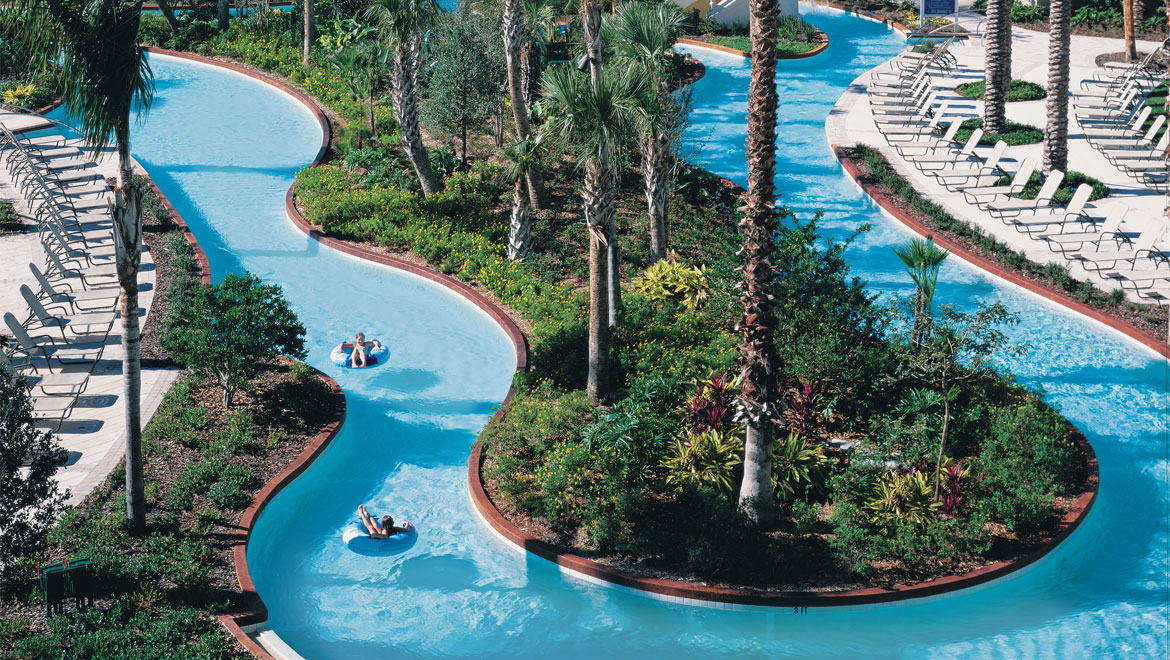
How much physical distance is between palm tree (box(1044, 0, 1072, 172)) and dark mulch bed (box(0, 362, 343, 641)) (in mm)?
17615

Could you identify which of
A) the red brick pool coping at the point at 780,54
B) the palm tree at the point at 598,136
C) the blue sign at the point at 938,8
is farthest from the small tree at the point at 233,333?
the blue sign at the point at 938,8

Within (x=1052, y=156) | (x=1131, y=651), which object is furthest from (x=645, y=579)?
(x=1052, y=156)

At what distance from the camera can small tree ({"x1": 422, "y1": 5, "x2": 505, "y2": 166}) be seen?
90.0 ft

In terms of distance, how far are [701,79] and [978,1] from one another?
13.2m

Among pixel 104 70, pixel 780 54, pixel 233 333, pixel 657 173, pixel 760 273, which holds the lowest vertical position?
pixel 233 333

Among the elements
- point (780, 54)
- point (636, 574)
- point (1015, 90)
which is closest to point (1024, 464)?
point (636, 574)

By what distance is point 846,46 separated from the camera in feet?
136

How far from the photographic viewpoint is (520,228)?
24.0 meters

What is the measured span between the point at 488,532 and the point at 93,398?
780 centimetres

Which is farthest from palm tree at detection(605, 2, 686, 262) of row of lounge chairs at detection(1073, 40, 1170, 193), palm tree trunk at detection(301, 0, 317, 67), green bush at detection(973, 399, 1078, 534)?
palm tree trunk at detection(301, 0, 317, 67)

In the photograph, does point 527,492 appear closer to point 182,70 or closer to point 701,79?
point 701,79

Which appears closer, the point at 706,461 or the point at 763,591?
the point at 763,591

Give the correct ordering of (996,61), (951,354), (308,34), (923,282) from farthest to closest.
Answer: (308,34) → (996,61) → (923,282) → (951,354)

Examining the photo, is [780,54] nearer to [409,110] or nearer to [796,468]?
[409,110]
